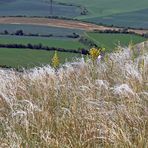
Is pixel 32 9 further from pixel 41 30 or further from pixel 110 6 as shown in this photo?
pixel 41 30

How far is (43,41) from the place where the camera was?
3022 cm

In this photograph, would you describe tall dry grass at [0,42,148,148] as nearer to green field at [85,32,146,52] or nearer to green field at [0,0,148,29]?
green field at [85,32,146,52]

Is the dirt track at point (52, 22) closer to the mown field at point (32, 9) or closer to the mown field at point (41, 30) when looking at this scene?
the mown field at point (41, 30)

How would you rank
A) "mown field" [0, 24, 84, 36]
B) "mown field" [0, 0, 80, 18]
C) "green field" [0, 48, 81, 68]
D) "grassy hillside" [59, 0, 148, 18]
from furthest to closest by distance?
"grassy hillside" [59, 0, 148, 18] → "mown field" [0, 0, 80, 18] → "mown field" [0, 24, 84, 36] → "green field" [0, 48, 81, 68]

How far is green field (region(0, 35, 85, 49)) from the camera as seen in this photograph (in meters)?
28.3

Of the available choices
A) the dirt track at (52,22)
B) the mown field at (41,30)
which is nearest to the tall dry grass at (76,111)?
the mown field at (41,30)

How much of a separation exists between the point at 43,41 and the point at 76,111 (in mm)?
25507

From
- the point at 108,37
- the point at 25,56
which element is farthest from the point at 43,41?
the point at 25,56

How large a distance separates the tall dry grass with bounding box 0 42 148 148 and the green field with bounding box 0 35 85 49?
2109 centimetres

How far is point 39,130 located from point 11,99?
1.22m

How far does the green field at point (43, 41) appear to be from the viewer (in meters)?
28.3

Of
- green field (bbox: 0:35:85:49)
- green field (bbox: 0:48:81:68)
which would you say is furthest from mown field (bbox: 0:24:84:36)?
green field (bbox: 0:48:81:68)

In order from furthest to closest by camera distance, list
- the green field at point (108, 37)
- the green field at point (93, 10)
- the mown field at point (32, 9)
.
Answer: the mown field at point (32, 9) → the green field at point (93, 10) → the green field at point (108, 37)

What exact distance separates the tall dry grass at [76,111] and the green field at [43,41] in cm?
2109
